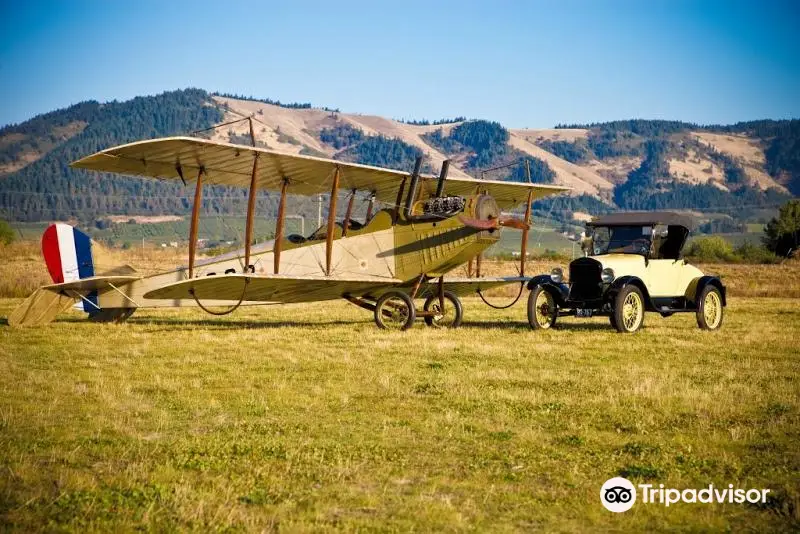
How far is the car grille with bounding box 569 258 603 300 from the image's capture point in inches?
582

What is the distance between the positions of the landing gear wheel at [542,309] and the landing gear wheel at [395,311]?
2.13m

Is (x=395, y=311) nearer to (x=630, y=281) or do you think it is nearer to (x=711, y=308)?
(x=630, y=281)

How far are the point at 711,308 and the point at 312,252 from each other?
25.0 ft

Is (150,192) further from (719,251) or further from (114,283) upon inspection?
(114,283)

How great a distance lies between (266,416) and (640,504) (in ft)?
12.1

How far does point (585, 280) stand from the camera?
14.9 metres

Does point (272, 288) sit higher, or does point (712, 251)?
point (272, 288)

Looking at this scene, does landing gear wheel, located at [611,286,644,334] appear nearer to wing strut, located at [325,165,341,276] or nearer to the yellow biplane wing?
the yellow biplane wing

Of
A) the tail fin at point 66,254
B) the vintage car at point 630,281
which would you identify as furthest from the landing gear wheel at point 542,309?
the tail fin at point 66,254

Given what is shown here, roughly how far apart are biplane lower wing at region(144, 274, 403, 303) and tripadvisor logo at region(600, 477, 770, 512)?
964 centimetres

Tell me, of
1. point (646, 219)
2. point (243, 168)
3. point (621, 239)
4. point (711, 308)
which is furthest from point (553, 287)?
point (243, 168)

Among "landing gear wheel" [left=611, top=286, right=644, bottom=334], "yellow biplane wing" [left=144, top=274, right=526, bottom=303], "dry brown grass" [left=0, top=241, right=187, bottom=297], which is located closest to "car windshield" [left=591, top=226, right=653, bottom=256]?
"landing gear wheel" [left=611, top=286, right=644, bottom=334]

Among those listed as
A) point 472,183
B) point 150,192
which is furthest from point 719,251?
point 150,192

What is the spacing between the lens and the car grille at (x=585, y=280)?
14773 mm
